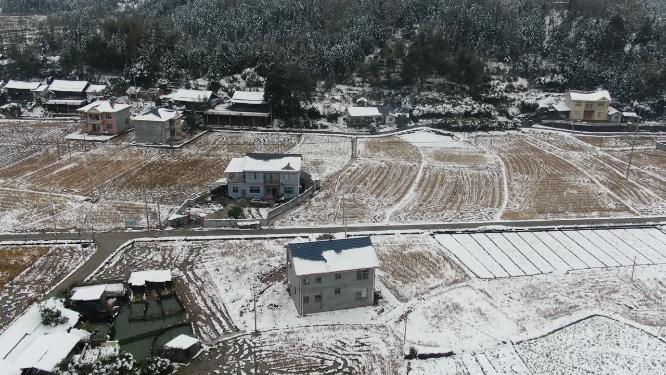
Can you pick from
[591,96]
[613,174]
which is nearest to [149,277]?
[613,174]

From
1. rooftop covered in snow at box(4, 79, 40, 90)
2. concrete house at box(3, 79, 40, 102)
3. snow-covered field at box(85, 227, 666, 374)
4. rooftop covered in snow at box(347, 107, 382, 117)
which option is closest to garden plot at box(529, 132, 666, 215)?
snow-covered field at box(85, 227, 666, 374)

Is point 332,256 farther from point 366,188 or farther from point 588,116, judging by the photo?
point 588,116

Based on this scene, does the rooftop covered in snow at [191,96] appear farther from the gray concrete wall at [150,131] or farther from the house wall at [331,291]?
the house wall at [331,291]

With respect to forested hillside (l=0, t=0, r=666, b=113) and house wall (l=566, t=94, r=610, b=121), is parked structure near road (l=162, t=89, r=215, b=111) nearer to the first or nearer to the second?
forested hillside (l=0, t=0, r=666, b=113)

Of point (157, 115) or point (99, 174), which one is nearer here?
point (99, 174)

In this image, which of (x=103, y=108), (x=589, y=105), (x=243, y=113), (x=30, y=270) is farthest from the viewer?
(x=589, y=105)

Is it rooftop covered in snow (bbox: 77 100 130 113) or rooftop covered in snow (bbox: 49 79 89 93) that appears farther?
rooftop covered in snow (bbox: 49 79 89 93)
